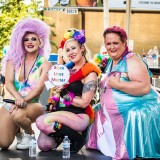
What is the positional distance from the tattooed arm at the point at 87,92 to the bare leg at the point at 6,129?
82cm

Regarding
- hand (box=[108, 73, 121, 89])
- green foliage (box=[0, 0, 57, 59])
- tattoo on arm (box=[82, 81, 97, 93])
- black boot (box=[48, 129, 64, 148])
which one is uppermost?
green foliage (box=[0, 0, 57, 59])

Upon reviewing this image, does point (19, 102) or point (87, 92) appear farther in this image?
point (19, 102)

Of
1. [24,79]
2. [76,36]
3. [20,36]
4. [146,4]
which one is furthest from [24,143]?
[146,4]

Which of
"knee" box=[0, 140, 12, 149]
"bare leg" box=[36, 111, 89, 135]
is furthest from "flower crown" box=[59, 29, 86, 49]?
"knee" box=[0, 140, 12, 149]

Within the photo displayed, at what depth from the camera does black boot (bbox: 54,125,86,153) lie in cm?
566

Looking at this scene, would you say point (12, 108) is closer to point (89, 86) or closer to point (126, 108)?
point (89, 86)

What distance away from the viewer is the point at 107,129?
5.75 m

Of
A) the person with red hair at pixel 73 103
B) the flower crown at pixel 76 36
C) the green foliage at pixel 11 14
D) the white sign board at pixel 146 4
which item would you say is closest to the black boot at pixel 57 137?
the person with red hair at pixel 73 103

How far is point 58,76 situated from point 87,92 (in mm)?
363

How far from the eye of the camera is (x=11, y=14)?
15.8 metres

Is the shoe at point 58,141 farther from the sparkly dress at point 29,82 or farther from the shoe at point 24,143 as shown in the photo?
the sparkly dress at point 29,82

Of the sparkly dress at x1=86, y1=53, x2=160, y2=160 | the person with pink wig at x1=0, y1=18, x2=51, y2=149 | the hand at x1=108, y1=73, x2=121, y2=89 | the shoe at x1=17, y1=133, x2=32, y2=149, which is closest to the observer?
the sparkly dress at x1=86, y1=53, x2=160, y2=160

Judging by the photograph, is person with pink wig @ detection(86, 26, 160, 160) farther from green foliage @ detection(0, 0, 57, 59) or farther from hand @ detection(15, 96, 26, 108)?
green foliage @ detection(0, 0, 57, 59)

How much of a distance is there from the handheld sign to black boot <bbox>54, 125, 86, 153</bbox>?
0.48 m
